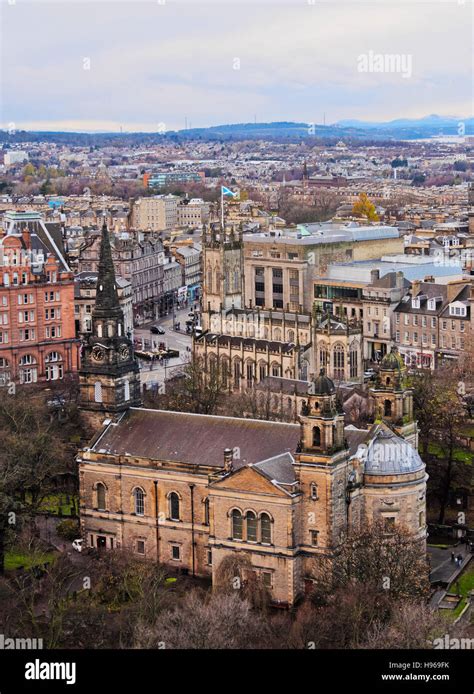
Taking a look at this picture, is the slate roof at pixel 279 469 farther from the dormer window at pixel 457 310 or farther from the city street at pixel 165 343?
the dormer window at pixel 457 310

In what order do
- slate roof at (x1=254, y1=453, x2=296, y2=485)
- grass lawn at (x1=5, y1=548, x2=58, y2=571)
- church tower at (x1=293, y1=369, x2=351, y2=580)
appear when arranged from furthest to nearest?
grass lawn at (x1=5, y1=548, x2=58, y2=571), slate roof at (x1=254, y1=453, x2=296, y2=485), church tower at (x1=293, y1=369, x2=351, y2=580)

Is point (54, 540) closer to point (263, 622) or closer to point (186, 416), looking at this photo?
point (186, 416)

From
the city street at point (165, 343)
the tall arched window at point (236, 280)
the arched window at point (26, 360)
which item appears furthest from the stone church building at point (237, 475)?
the tall arched window at point (236, 280)

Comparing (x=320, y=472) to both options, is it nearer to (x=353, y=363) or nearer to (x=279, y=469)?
(x=279, y=469)

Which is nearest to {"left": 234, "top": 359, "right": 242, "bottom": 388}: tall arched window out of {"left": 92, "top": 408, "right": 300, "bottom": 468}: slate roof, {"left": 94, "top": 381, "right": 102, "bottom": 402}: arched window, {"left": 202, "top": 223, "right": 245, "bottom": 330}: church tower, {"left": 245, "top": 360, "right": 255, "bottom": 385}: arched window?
{"left": 245, "top": 360, "right": 255, "bottom": 385}: arched window

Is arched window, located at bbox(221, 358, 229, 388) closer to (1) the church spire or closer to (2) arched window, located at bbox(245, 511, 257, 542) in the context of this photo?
(1) the church spire

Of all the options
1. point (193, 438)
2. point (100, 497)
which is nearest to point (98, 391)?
point (100, 497)
